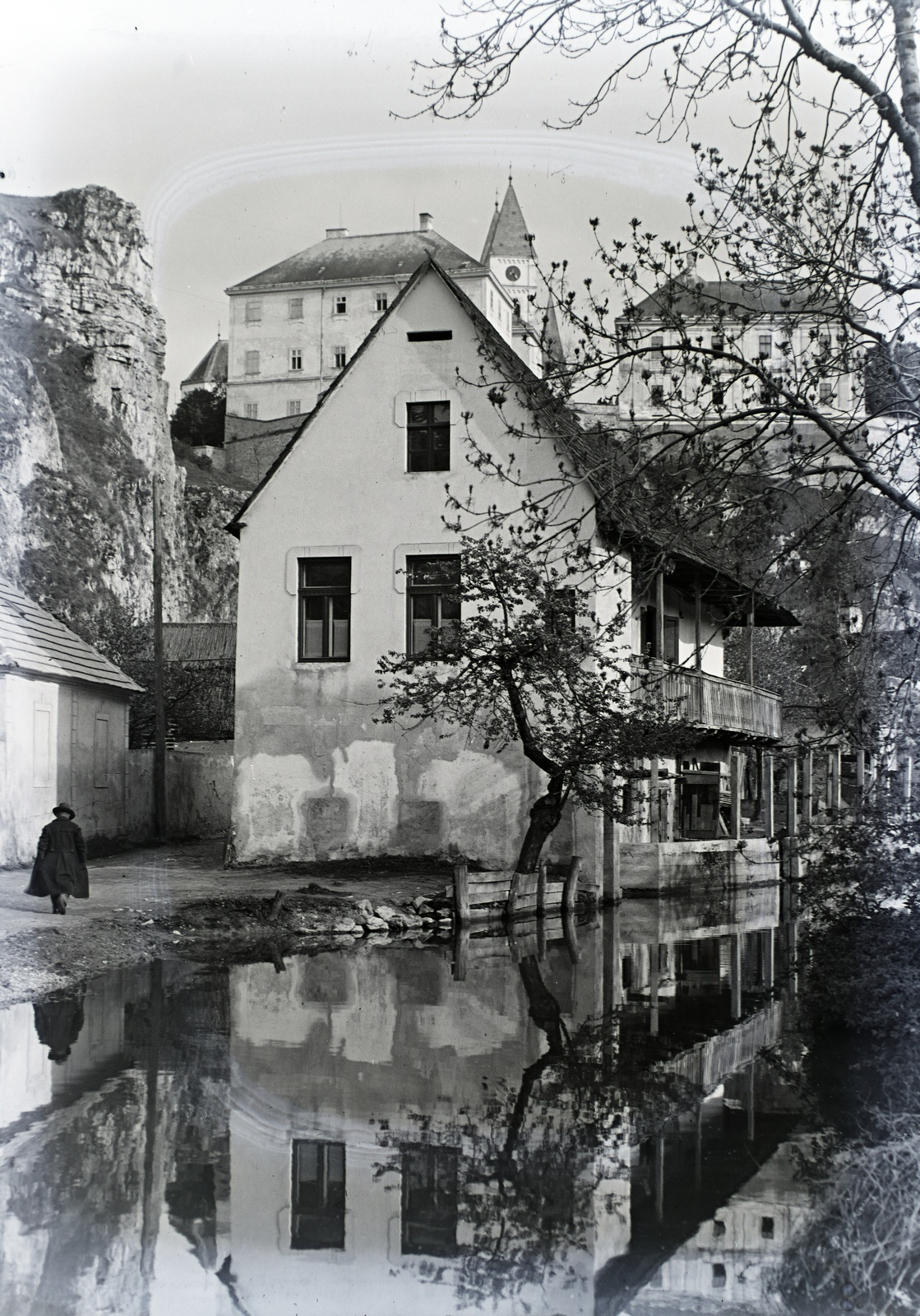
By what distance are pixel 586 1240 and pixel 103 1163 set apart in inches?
96.9

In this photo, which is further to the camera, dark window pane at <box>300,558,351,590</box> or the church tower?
dark window pane at <box>300,558,351,590</box>

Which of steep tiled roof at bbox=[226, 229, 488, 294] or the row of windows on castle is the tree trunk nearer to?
steep tiled roof at bbox=[226, 229, 488, 294]

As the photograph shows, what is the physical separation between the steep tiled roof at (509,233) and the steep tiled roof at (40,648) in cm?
1107

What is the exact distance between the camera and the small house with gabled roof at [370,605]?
2352cm

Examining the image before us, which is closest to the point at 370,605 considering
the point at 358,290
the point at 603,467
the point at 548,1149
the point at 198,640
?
the point at 358,290

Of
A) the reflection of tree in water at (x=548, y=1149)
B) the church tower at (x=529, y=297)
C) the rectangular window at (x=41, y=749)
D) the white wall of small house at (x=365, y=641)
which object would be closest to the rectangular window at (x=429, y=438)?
the white wall of small house at (x=365, y=641)

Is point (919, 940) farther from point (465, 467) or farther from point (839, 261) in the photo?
point (465, 467)

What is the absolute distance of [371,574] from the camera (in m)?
24.2

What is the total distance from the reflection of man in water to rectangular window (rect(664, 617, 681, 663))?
20.4 metres

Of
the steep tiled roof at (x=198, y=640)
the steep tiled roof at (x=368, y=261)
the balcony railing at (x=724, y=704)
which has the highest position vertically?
the steep tiled roof at (x=368, y=261)

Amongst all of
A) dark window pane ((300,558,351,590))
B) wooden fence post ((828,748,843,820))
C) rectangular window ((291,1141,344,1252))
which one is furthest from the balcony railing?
rectangular window ((291,1141,344,1252))

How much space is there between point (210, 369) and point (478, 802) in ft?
209

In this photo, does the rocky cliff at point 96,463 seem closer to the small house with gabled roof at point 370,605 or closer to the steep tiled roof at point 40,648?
the steep tiled roof at point 40,648

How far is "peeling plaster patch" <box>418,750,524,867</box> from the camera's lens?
2330cm
